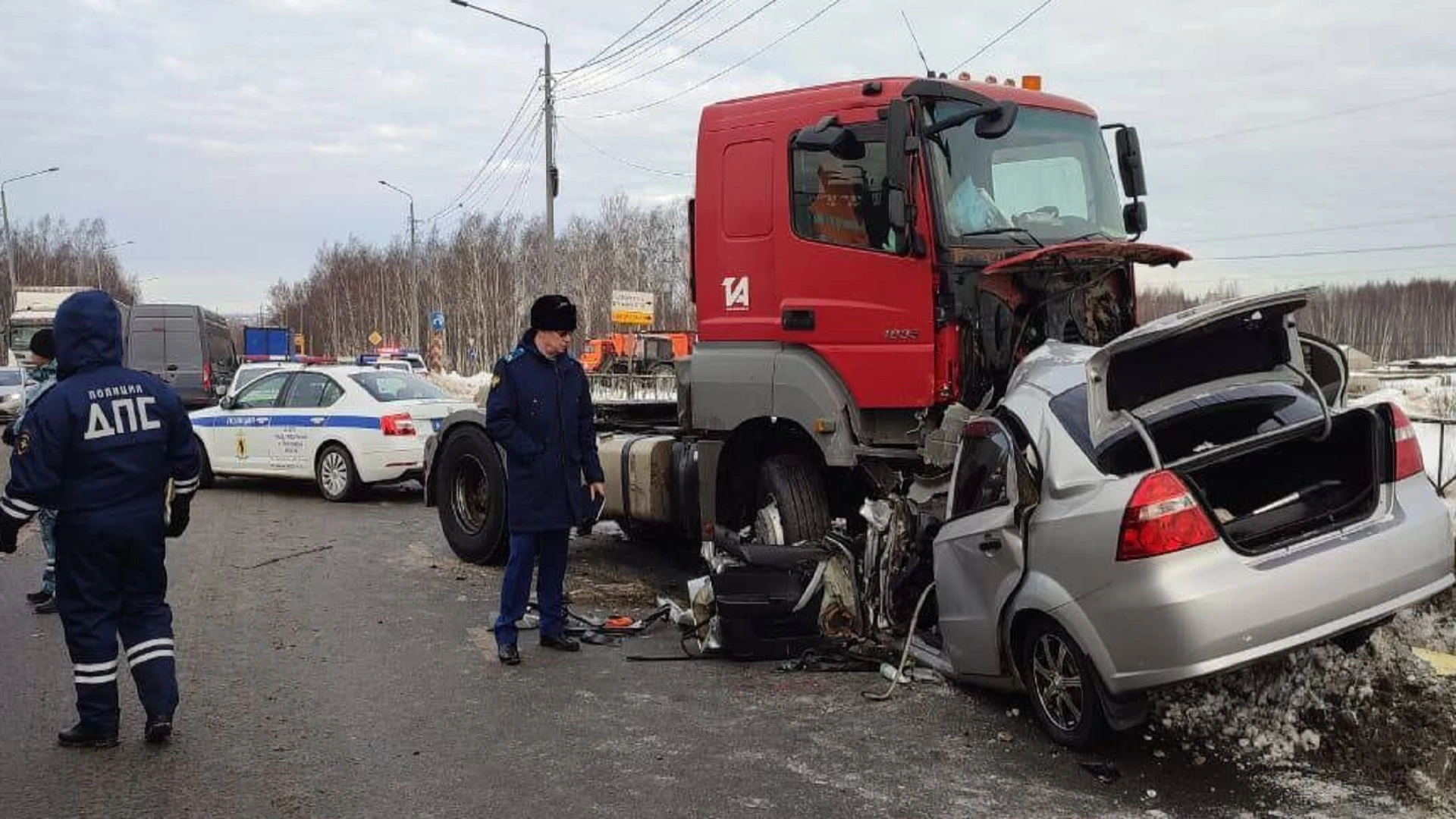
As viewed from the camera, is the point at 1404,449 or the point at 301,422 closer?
the point at 1404,449

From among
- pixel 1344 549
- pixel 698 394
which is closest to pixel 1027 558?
pixel 1344 549

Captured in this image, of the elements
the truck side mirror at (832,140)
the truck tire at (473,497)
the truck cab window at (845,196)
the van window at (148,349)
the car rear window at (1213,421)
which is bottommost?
the truck tire at (473,497)

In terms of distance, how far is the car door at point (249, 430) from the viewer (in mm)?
13500

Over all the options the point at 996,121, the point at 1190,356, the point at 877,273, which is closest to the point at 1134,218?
the point at 996,121

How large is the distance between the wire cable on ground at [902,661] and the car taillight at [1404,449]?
2.21 m

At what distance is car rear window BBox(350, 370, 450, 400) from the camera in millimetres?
12992

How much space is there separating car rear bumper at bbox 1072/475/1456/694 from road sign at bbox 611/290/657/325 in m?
27.0

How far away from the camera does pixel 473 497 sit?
9320 mm

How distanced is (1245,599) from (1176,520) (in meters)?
0.35

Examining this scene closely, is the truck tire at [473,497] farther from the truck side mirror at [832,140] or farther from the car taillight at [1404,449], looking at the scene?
the car taillight at [1404,449]

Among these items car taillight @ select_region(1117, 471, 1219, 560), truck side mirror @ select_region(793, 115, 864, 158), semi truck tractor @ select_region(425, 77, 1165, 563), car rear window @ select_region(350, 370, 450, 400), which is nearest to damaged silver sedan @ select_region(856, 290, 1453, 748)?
car taillight @ select_region(1117, 471, 1219, 560)

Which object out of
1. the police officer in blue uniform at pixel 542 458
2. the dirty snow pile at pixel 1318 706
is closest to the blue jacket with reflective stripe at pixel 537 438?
the police officer in blue uniform at pixel 542 458

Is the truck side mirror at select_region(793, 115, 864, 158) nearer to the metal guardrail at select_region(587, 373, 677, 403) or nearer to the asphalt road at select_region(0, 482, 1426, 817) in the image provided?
the asphalt road at select_region(0, 482, 1426, 817)

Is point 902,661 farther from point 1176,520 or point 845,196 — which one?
point 845,196
